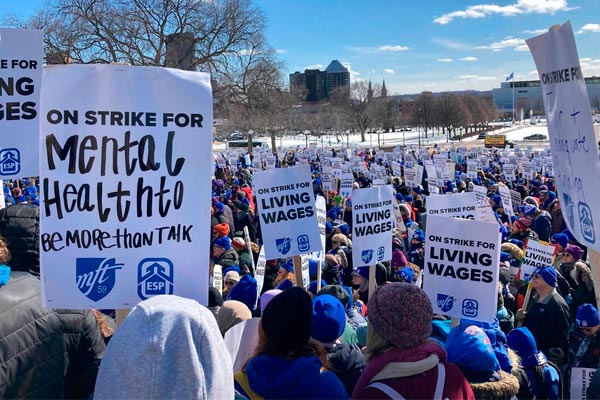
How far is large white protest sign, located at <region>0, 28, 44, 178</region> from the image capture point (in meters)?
3.90

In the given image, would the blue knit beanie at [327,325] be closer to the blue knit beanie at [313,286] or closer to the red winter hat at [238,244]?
the blue knit beanie at [313,286]

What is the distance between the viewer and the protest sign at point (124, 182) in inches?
102

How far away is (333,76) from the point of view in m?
172

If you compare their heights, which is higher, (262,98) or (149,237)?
(262,98)

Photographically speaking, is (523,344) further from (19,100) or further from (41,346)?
(19,100)

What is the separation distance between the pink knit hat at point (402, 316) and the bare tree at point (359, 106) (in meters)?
74.5

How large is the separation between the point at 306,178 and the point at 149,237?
325 centimetres

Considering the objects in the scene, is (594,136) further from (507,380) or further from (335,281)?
(335,281)

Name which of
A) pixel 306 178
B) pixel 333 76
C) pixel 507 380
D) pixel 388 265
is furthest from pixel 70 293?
pixel 333 76

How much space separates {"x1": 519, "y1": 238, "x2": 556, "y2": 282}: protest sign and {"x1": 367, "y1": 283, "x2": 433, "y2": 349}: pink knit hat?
14.2 feet

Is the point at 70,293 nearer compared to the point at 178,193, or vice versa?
the point at 70,293

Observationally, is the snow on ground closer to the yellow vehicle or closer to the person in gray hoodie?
the yellow vehicle

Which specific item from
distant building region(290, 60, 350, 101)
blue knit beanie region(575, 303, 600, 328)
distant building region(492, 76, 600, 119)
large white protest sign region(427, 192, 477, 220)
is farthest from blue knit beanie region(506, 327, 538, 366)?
distant building region(290, 60, 350, 101)

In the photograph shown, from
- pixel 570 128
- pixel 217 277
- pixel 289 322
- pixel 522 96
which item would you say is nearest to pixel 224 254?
pixel 217 277
